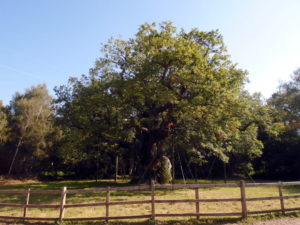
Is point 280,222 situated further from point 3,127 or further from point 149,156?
point 3,127

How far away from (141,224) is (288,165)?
102ft

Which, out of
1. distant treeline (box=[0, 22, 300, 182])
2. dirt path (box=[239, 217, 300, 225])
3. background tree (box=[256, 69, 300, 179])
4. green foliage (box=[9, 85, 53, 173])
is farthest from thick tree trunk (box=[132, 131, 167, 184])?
green foliage (box=[9, 85, 53, 173])

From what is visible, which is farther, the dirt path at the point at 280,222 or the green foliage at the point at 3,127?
the green foliage at the point at 3,127

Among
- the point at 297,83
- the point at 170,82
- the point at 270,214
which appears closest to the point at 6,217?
the point at 270,214

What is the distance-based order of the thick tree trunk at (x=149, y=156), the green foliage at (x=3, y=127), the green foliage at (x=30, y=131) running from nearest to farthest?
the thick tree trunk at (x=149, y=156) < the green foliage at (x=3, y=127) < the green foliage at (x=30, y=131)

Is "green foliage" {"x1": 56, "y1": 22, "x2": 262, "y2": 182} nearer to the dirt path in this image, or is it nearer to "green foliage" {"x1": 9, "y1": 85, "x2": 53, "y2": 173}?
the dirt path

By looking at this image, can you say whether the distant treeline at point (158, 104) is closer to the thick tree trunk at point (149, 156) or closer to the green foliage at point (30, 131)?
the thick tree trunk at point (149, 156)

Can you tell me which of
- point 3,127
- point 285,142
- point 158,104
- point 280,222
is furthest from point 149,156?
point 3,127

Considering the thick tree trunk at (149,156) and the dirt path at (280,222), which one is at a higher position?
the thick tree trunk at (149,156)

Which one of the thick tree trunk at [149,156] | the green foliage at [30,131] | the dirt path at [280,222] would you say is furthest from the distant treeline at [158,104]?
the green foliage at [30,131]

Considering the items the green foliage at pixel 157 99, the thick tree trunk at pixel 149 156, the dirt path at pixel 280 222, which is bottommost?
the dirt path at pixel 280 222

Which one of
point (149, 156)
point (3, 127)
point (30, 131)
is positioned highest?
point (3, 127)

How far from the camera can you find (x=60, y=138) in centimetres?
3638

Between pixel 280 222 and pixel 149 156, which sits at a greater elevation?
pixel 149 156
